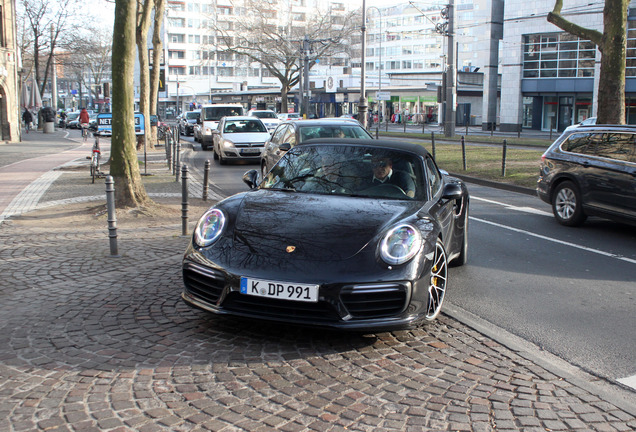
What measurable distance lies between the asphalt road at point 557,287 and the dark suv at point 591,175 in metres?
0.36

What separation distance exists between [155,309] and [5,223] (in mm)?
5499

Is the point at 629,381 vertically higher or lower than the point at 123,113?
lower

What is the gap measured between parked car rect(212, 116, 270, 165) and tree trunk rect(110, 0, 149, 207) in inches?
399

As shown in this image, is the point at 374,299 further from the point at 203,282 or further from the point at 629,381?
the point at 629,381

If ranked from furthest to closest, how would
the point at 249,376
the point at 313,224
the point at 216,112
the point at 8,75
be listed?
the point at 8,75 → the point at 216,112 → the point at 313,224 → the point at 249,376

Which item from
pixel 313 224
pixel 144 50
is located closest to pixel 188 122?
pixel 144 50

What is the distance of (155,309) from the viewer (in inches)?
213

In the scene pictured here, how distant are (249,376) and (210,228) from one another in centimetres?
142

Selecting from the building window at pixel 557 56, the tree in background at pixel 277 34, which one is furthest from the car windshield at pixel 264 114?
the building window at pixel 557 56

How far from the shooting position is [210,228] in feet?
16.5

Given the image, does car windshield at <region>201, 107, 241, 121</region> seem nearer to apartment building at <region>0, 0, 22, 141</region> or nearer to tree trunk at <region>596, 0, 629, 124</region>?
apartment building at <region>0, 0, 22, 141</region>

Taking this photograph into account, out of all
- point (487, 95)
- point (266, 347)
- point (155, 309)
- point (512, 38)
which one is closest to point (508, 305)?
point (266, 347)

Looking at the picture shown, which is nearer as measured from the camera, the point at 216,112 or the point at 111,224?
the point at 111,224

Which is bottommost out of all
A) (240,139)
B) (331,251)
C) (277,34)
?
(331,251)
